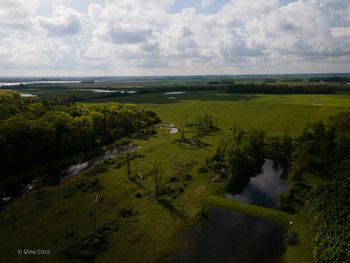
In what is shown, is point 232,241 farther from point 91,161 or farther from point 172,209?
point 91,161

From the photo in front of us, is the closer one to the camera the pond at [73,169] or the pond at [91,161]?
the pond at [73,169]

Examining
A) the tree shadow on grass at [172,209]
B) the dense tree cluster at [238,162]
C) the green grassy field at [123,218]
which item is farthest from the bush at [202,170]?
the tree shadow on grass at [172,209]

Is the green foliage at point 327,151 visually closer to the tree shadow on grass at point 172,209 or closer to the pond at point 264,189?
the pond at point 264,189

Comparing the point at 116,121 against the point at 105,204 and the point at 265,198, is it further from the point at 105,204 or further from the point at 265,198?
the point at 265,198

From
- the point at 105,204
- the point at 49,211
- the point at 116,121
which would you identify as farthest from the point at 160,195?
the point at 116,121

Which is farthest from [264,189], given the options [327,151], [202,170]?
[327,151]

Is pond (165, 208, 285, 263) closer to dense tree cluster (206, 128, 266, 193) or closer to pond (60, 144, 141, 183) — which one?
dense tree cluster (206, 128, 266, 193)
